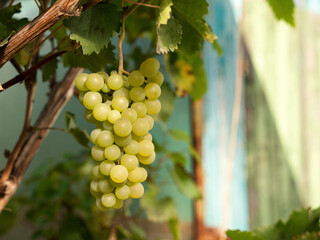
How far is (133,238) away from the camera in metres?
1.26

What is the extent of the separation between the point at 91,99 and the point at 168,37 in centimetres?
10

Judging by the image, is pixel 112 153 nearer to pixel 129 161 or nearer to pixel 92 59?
pixel 129 161

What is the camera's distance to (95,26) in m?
0.35

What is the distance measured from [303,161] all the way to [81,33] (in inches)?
55.3

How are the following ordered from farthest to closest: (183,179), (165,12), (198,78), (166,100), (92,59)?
(183,179)
(166,100)
(198,78)
(92,59)
(165,12)

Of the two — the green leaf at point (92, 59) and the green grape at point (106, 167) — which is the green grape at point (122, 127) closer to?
the green grape at point (106, 167)

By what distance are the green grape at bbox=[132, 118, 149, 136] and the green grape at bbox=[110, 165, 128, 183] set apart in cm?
4

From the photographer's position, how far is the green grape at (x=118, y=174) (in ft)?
1.10

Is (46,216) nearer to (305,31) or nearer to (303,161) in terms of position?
(303,161)

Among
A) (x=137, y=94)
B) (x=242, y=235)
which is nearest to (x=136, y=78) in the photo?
(x=137, y=94)

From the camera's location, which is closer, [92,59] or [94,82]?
[94,82]

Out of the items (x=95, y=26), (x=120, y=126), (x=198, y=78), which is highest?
(x=198, y=78)

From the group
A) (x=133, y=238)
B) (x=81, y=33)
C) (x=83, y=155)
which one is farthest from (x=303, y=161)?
(x=81, y=33)

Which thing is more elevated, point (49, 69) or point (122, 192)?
point (49, 69)
